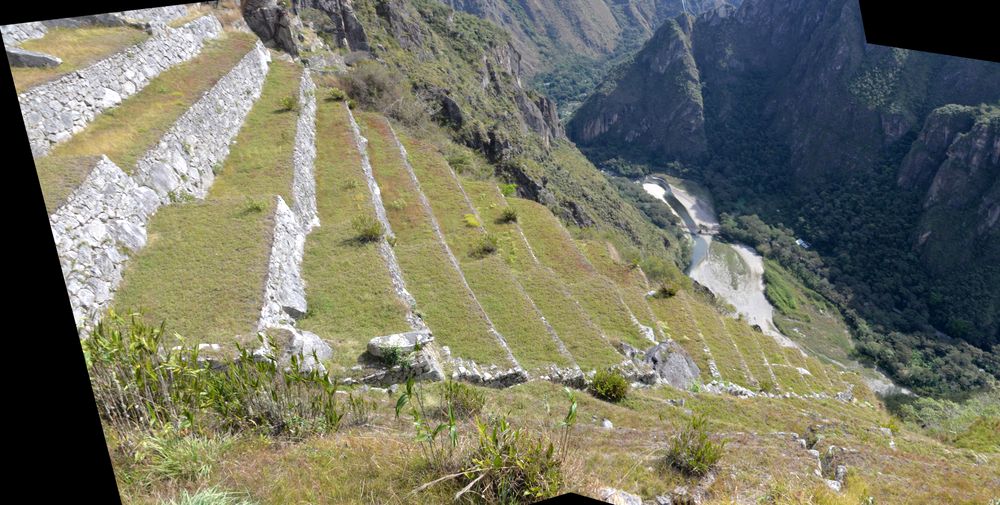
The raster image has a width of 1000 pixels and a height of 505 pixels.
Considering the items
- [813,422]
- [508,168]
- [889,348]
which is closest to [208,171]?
[813,422]

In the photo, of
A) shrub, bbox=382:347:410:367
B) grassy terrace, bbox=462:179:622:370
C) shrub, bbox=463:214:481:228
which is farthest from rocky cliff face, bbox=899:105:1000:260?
shrub, bbox=382:347:410:367

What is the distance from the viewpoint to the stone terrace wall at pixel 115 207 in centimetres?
946

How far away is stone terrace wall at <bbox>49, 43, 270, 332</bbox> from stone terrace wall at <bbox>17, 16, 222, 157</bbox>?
1.91m

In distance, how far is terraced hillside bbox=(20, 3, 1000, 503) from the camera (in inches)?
188

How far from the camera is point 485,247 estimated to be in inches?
807

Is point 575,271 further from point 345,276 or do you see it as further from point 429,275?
point 345,276

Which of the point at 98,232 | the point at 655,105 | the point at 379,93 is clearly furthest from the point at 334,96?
the point at 655,105

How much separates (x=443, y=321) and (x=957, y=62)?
15691cm

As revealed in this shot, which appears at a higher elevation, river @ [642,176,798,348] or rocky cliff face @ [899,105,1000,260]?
rocky cliff face @ [899,105,1000,260]

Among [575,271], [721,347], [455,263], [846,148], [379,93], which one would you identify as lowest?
[846,148]

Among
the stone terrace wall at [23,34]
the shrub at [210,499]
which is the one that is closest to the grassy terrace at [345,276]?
the shrub at [210,499]

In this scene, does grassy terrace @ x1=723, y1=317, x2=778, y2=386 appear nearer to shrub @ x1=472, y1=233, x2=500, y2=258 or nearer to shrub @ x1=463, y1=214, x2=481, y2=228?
shrub @ x1=472, y1=233, x2=500, y2=258

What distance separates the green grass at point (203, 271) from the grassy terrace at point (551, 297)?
9.77 m

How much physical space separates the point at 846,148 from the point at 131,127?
156819mm
